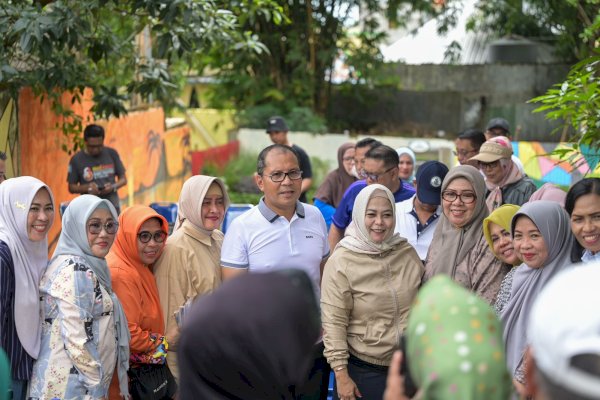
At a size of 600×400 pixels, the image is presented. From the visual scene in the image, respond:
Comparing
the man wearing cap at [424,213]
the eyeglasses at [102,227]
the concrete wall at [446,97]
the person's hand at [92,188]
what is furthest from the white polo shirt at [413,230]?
the concrete wall at [446,97]

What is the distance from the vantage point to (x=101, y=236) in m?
4.69

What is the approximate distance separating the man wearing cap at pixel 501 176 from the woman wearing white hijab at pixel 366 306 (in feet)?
6.32

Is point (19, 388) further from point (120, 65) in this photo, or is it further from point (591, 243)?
point (120, 65)

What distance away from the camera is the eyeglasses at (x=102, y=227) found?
15.4 ft

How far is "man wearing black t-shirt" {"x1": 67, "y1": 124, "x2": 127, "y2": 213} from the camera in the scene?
971 centimetres

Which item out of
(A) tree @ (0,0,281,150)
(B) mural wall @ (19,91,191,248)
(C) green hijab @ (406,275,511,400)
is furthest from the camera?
(B) mural wall @ (19,91,191,248)

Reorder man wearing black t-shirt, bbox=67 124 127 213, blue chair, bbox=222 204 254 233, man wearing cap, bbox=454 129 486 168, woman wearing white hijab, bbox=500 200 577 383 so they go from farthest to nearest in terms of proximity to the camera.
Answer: man wearing black t-shirt, bbox=67 124 127 213
man wearing cap, bbox=454 129 486 168
blue chair, bbox=222 204 254 233
woman wearing white hijab, bbox=500 200 577 383

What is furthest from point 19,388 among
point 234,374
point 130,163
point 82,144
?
point 130,163

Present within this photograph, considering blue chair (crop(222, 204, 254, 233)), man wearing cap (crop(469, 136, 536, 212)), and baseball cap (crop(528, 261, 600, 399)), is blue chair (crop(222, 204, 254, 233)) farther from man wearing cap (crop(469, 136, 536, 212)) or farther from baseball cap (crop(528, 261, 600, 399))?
baseball cap (crop(528, 261, 600, 399))

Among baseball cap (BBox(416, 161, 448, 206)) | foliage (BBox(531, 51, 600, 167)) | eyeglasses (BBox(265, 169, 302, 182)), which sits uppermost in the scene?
foliage (BBox(531, 51, 600, 167))

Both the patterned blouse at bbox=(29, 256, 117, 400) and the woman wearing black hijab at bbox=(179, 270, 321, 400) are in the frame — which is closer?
the woman wearing black hijab at bbox=(179, 270, 321, 400)

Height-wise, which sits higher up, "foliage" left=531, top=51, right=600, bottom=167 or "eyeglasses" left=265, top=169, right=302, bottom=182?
"foliage" left=531, top=51, right=600, bottom=167

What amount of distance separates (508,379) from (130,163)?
40.9 feet

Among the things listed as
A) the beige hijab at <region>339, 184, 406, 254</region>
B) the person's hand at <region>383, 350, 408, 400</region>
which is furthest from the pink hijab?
the person's hand at <region>383, 350, 408, 400</region>
